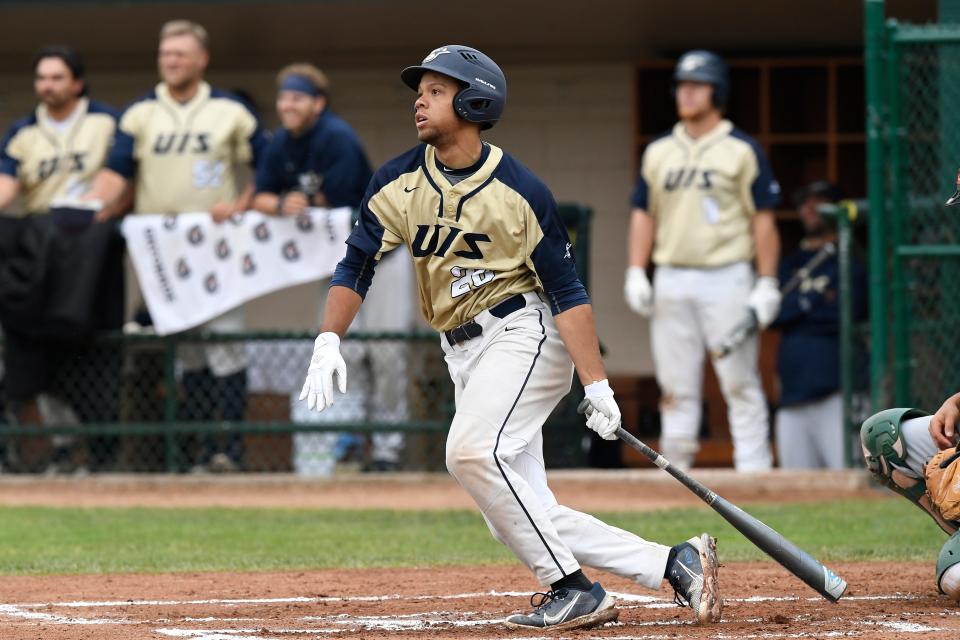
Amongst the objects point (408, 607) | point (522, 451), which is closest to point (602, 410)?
point (522, 451)

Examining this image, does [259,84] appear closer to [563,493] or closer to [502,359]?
[563,493]

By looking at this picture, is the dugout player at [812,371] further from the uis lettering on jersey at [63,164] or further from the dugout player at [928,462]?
the uis lettering on jersey at [63,164]

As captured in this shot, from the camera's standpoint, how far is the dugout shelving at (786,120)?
1177 cm

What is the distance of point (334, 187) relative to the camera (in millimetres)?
9570

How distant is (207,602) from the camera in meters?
5.74

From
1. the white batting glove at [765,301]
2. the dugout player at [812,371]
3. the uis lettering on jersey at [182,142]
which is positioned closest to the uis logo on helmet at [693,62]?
the white batting glove at [765,301]

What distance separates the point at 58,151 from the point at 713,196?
148 inches

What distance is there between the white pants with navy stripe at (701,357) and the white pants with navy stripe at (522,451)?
160 inches

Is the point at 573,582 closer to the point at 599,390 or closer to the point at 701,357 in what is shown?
the point at 599,390

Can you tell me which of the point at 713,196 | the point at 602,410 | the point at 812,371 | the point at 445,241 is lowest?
the point at 812,371

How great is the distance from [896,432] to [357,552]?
262 cm

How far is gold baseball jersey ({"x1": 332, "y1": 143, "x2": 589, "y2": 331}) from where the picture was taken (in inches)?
204

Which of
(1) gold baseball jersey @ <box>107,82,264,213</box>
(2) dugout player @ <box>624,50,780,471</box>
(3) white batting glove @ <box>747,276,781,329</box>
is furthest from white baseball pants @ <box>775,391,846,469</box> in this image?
(1) gold baseball jersey @ <box>107,82,264,213</box>

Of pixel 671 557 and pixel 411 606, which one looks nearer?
pixel 671 557
